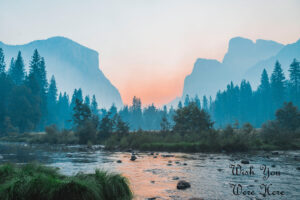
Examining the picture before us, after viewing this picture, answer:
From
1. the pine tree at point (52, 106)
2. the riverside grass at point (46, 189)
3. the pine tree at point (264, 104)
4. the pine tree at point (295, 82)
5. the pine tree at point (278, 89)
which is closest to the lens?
the riverside grass at point (46, 189)

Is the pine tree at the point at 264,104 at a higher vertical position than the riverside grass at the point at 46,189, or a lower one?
higher

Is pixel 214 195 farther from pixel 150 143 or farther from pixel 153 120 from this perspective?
pixel 153 120

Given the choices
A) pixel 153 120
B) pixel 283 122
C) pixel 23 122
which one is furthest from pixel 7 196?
pixel 153 120

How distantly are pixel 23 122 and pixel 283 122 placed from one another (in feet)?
214

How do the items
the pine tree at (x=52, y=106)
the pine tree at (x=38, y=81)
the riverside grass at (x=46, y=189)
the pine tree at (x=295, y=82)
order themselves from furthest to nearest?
the pine tree at (x=52, y=106) → the pine tree at (x=295, y=82) → the pine tree at (x=38, y=81) → the riverside grass at (x=46, y=189)

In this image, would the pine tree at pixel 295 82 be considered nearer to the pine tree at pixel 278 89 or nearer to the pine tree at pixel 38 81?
the pine tree at pixel 278 89

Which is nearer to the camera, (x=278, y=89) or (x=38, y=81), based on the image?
(x=38, y=81)

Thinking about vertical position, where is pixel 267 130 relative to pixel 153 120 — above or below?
below

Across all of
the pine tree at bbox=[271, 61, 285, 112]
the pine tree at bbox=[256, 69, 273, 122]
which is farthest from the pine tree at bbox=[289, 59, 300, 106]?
the pine tree at bbox=[256, 69, 273, 122]

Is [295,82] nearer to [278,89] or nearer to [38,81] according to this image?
[278,89]

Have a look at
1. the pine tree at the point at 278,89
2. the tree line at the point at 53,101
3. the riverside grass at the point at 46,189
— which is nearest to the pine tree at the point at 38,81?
the tree line at the point at 53,101

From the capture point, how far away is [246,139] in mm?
31188

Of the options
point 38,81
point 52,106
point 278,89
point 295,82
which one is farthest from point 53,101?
Result: point 295,82

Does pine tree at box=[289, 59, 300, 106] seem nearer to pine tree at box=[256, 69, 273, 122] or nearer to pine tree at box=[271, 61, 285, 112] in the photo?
Result: pine tree at box=[271, 61, 285, 112]
